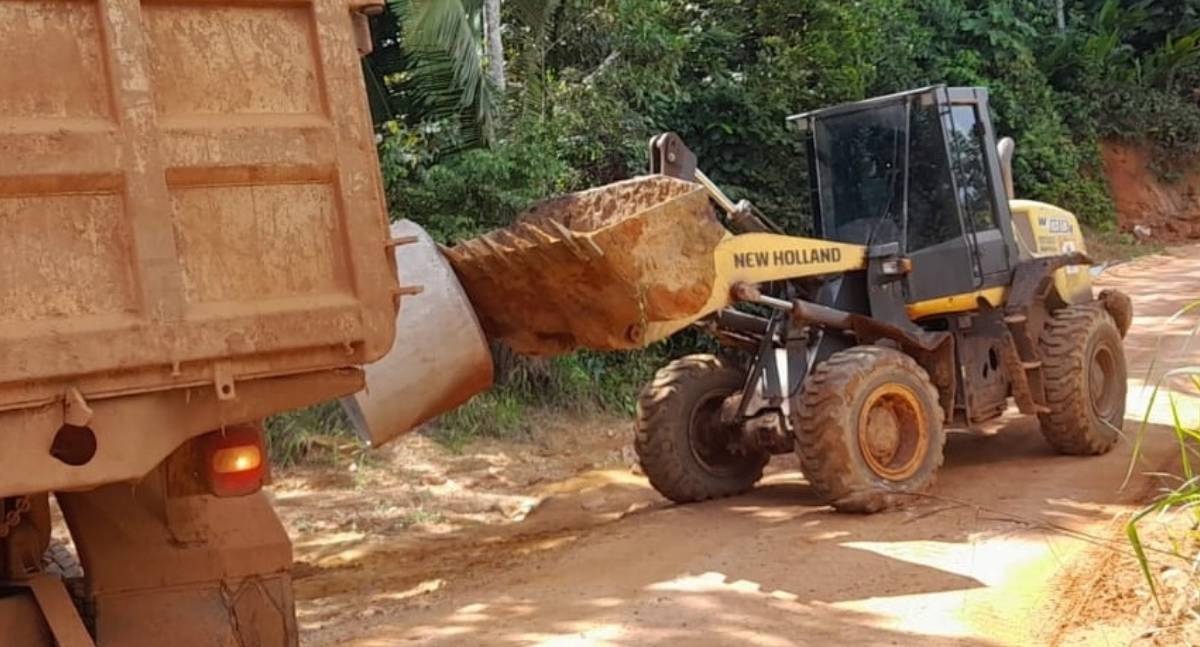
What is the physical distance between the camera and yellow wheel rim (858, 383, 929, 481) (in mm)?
8375

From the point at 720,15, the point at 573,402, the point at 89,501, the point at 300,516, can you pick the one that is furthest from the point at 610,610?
the point at 720,15

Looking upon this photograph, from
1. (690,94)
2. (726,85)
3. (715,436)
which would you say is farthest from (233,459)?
(726,85)

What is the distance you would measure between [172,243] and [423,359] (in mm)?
3256

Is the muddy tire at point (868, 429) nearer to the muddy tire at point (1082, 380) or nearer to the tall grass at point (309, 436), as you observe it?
the muddy tire at point (1082, 380)

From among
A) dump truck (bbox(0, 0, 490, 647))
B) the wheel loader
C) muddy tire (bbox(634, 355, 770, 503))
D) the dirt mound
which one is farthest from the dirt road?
the dirt mound

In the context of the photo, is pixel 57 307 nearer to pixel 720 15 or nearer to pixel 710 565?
pixel 710 565

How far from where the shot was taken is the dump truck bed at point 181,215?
3594 millimetres

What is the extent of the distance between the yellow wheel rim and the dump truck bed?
4944mm

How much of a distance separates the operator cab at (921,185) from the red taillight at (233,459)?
6.12 m

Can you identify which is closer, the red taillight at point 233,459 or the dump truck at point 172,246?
the dump truck at point 172,246

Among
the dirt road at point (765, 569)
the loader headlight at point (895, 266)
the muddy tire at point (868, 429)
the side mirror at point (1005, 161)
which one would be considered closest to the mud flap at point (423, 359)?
the dirt road at point (765, 569)

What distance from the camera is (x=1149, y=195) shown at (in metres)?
25.0

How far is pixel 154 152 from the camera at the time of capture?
374 centimetres

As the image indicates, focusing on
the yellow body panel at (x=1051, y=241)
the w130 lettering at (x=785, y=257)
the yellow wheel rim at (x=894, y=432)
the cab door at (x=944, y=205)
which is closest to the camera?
the w130 lettering at (x=785, y=257)
